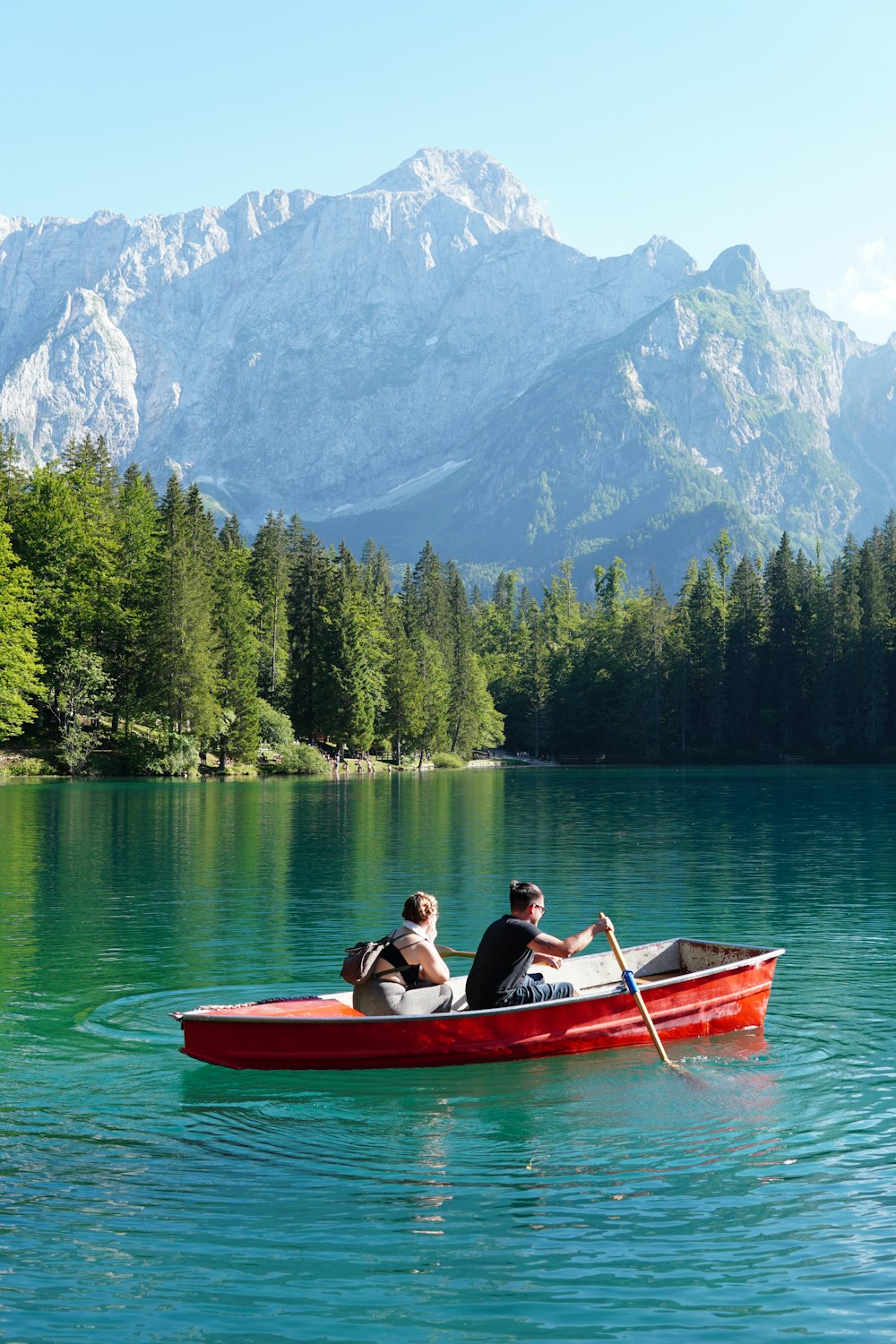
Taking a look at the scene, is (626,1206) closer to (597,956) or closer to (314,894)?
(597,956)

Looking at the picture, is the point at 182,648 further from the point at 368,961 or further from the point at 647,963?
the point at 368,961

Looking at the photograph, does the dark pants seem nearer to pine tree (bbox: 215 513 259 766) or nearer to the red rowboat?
the red rowboat

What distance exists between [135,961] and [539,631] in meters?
152

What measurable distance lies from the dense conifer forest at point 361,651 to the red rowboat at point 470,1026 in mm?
58919

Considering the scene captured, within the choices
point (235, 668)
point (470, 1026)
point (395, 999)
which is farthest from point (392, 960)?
point (235, 668)

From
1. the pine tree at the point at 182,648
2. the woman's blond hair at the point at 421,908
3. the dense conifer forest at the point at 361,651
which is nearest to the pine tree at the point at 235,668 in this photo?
the dense conifer forest at the point at 361,651

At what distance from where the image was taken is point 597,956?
19.1 meters

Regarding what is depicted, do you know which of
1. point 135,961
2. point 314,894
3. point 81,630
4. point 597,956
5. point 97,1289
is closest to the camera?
point 97,1289

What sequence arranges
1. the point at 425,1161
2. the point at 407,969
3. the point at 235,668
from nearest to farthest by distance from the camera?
the point at 425,1161 < the point at 407,969 < the point at 235,668

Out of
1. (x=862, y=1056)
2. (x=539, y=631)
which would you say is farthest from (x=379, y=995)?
(x=539, y=631)

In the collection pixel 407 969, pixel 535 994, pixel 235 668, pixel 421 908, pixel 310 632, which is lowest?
pixel 535 994

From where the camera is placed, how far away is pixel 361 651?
354 feet

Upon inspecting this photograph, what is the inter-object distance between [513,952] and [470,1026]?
107 cm

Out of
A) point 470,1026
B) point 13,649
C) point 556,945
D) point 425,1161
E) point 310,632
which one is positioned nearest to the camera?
point 425,1161
